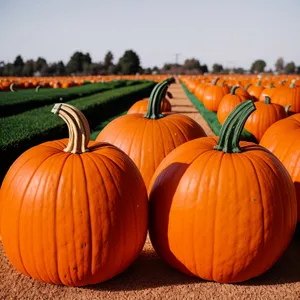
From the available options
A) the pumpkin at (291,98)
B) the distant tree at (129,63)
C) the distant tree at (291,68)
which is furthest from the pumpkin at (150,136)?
the distant tree at (291,68)

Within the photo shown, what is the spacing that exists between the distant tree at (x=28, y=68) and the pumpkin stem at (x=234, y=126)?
9013 centimetres

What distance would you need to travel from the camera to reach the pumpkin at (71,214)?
2727 mm

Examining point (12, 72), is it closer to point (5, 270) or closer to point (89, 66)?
point (89, 66)

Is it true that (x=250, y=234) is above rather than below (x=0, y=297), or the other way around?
above

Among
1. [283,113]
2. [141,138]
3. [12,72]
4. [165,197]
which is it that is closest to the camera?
[165,197]

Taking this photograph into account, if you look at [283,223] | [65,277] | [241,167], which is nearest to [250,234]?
[283,223]

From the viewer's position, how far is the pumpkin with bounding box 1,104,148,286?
2727mm

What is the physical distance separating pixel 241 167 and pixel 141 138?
1.66m

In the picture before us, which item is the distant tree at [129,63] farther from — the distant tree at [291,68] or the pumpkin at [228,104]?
the pumpkin at [228,104]

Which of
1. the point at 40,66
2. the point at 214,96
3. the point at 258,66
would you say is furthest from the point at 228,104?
the point at 258,66

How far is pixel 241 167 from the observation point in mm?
2900

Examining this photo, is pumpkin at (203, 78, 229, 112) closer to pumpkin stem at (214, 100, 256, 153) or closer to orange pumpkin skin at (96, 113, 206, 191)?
orange pumpkin skin at (96, 113, 206, 191)

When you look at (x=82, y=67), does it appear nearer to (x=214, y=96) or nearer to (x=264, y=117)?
(x=214, y=96)

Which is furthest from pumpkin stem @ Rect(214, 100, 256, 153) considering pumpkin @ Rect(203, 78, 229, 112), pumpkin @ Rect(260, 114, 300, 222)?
pumpkin @ Rect(203, 78, 229, 112)
